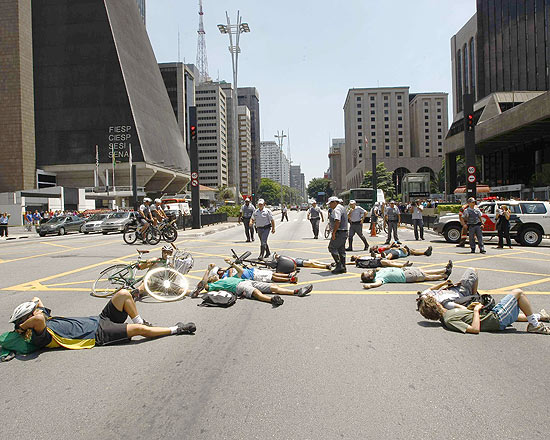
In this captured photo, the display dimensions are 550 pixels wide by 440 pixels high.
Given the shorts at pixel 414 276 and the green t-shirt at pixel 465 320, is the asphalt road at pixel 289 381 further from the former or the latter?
the shorts at pixel 414 276

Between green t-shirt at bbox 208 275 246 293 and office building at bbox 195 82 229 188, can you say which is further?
office building at bbox 195 82 229 188

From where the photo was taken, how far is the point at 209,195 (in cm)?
14325

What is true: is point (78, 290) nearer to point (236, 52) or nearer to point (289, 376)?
point (289, 376)

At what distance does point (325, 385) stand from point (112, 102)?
266 feet

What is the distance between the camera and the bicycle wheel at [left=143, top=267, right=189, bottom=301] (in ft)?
27.3

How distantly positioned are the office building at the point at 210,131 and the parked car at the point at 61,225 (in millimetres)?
140559

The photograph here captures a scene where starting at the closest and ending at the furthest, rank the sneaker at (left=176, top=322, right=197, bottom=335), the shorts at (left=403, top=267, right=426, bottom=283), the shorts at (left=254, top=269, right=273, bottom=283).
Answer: the sneaker at (left=176, top=322, right=197, bottom=335)
the shorts at (left=254, top=269, right=273, bottom=283)
the shorts at (left=403, top=267, right=426, bottom=283)

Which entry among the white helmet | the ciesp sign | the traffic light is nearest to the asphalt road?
the white helmet

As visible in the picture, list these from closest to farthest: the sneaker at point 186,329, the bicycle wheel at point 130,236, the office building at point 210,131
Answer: the sneaker at point 186,329 → the bicycle wheel at point 130,236 → the office building at point 210,131

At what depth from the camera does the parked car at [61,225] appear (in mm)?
31447

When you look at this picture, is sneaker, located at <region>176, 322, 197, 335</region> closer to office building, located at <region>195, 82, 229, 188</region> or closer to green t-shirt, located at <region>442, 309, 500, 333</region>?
green t-shirt, located at <region>442, 309, 500, 333</region>

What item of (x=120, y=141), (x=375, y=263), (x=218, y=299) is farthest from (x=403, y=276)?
(x=120, y=141)

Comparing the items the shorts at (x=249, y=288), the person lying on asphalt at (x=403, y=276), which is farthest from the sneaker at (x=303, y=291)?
the person lying on asphalt at (x=403, y=276)

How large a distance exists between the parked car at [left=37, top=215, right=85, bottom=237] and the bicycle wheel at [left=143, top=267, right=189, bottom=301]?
86.8ft
